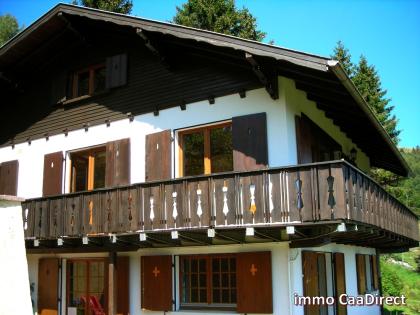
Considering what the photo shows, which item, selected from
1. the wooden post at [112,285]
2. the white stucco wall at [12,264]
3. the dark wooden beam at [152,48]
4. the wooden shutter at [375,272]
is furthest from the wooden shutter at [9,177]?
the wooden shutter at [375,272]

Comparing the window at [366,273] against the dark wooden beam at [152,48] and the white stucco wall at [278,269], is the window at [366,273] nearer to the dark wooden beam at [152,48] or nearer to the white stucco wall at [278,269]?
the white stucco wall at [278,269]

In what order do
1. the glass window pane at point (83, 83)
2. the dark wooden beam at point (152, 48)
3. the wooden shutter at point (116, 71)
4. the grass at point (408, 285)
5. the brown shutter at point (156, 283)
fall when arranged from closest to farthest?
the brown shutter at point (156, 283) < the dark wooden beam at point (152, 48) < the wooden shutter at point (116, 71) < the glass window pane at point (83, 83) < the grass at point (408, 285)

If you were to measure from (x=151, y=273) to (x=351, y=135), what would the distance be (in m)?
Answer: 7.34

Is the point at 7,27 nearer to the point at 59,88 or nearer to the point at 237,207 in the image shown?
the point at 59,88

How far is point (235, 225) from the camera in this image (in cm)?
920

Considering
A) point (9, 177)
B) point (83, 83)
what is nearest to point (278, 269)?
point (83, 83)

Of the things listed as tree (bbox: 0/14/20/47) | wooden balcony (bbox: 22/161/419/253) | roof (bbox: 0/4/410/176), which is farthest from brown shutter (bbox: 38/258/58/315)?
tree (bbox: 0/14/20/47)

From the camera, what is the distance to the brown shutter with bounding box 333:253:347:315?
12273 mm

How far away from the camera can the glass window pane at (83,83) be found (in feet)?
46.7

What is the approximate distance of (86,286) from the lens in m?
13.1

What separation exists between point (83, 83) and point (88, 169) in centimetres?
254

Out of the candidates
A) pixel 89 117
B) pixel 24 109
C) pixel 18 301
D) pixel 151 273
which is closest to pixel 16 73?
pixel 24 109

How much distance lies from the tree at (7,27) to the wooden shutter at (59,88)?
1059 inches

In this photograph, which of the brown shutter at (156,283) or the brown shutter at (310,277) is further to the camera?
the brown shutter at (156,283)
